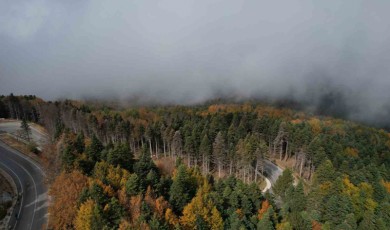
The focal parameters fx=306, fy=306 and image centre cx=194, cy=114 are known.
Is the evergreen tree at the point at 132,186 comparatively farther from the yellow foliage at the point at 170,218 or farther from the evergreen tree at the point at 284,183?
the evergreen tree at the point at 284,183

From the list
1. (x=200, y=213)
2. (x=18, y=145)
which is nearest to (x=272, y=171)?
(x=200, y=213)

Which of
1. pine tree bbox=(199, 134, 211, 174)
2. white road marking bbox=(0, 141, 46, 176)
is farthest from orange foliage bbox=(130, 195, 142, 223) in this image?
pine tree bbox=(199, 134, 211, 174)

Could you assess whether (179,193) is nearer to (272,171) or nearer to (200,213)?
(200,213)

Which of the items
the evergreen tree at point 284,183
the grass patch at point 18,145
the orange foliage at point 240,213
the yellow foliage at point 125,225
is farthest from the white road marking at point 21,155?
the evergreen tree at point 284,183

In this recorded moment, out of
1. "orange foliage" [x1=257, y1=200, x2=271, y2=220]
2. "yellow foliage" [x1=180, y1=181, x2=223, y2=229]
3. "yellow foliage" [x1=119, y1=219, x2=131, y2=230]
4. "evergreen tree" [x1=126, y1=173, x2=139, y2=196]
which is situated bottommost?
"orange foliage" [x1=257, y1=200, x2=271, y2=220]

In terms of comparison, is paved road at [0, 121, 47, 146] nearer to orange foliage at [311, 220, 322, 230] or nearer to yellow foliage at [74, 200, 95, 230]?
yellow foliage at [74, 200, 95, 230]

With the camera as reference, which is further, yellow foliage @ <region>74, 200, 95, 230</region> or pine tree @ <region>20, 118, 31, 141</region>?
pine tree @ <region>20, 118, 31, 141</region>
